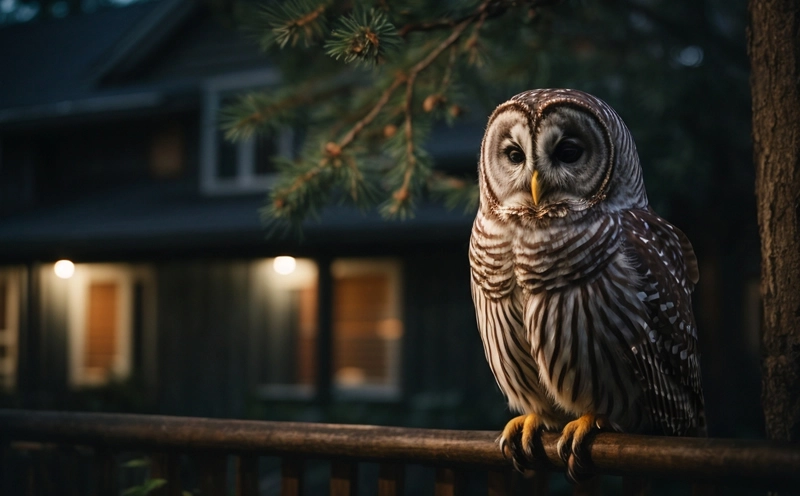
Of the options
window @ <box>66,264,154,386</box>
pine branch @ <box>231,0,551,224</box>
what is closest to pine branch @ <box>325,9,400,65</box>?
pine branch @ <box>231,0,551,224</box>

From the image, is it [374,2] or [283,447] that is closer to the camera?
[283,447]

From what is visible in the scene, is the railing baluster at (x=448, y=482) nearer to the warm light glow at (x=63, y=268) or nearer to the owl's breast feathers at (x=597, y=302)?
the owl's breast feathers at (x=597, y=302)

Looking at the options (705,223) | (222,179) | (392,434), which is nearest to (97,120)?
(222,179)

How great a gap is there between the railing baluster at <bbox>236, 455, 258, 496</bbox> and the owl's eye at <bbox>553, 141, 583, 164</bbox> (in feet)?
3.61

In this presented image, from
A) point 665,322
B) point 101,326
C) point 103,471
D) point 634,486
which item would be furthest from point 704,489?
point 101,326

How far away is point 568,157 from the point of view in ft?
6.69

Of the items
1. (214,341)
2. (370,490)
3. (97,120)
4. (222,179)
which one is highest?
(97,120)

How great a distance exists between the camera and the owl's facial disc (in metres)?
2.01

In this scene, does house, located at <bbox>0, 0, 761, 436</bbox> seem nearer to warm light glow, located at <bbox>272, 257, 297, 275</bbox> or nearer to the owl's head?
warm light glow, located at <bbox>272, 257, 297, 275</bbox>

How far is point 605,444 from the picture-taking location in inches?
74.5

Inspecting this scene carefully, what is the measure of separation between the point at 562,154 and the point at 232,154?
11.0 m

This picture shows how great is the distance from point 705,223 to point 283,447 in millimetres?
7961

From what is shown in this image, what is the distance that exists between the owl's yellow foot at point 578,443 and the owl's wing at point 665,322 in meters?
0.16

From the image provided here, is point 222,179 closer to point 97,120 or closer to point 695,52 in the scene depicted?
point 97,120
